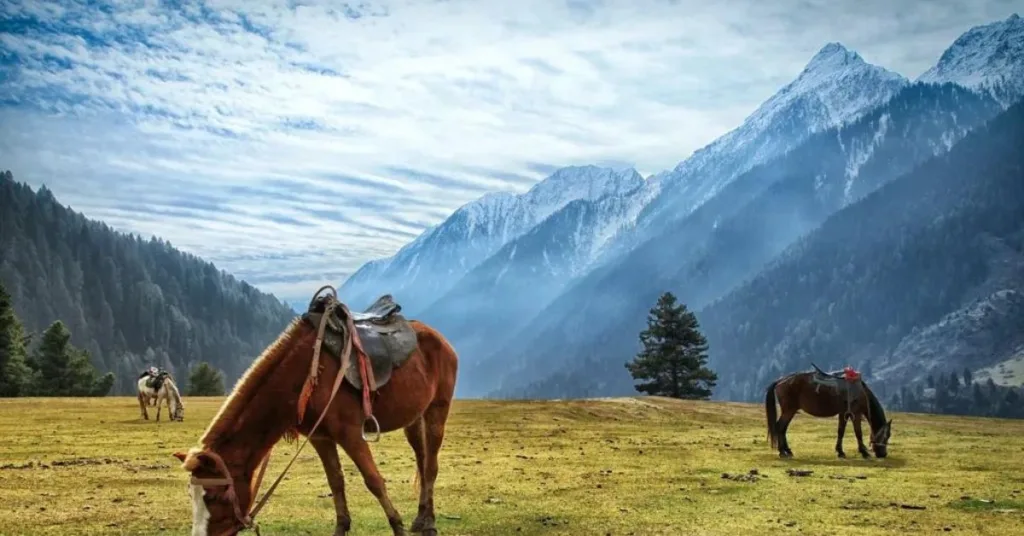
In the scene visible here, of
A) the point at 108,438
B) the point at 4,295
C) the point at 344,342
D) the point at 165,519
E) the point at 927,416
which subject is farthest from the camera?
the point at 4,295

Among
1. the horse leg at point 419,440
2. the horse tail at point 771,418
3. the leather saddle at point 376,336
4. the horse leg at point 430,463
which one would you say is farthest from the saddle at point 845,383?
the leather saddle at point 376,336

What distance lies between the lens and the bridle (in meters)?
7.80

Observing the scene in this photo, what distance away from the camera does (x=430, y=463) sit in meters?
11.6

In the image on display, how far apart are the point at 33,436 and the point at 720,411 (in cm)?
3506

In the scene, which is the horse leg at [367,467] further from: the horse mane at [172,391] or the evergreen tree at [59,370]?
the evergreen tree at [59,370]

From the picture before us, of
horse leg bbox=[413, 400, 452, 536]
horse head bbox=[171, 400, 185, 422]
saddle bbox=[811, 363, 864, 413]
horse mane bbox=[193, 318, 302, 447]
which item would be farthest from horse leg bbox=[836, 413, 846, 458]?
horse head bbox=[171, 400, 185, 422]

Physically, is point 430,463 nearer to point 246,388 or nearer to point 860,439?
point 246,388

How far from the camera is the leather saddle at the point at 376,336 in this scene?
970 cm

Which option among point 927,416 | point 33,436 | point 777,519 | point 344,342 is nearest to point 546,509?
point 777,519

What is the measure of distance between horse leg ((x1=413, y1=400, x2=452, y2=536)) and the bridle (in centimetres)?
215

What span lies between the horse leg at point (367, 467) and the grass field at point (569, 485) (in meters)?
2.12

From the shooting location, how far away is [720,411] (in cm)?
4578

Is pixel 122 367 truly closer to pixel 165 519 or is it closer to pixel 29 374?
pixel 29 374

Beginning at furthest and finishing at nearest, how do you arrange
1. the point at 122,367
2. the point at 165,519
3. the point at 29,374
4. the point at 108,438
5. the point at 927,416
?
the point at 122,367 → the point at 29,374 → the point at 927,416 → the point at 108,438 → the point at 165,519
